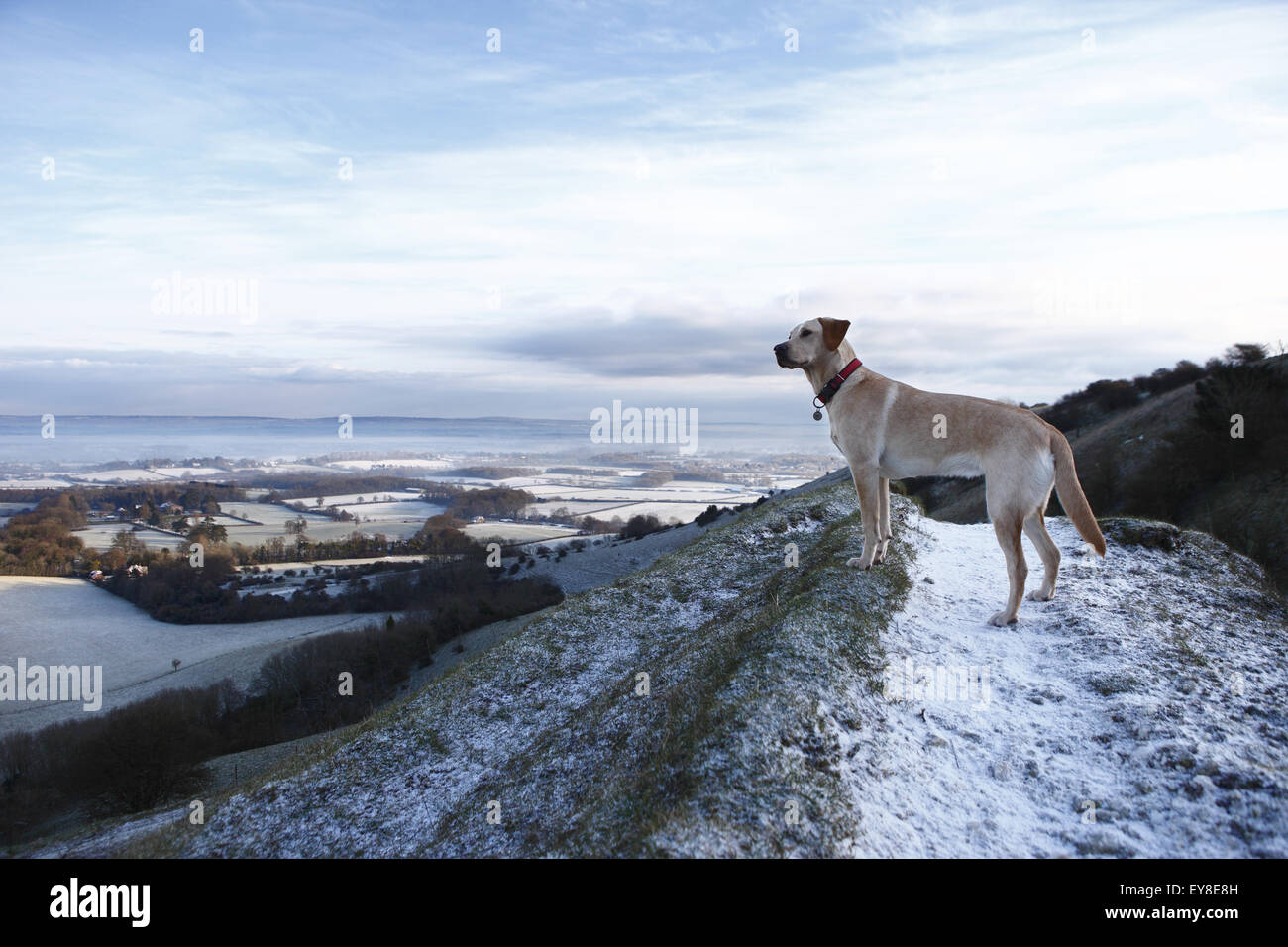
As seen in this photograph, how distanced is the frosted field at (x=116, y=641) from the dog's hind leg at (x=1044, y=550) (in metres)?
52.9

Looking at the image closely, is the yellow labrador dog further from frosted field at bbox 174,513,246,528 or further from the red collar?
frosted field at bbox 174,513,246,528

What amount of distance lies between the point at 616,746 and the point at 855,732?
3.13 metres

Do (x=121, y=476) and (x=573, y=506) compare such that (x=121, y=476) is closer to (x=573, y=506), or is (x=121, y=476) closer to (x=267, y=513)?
(x=267, y=513)

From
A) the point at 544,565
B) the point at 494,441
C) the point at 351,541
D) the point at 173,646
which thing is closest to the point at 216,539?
the point at 351,541

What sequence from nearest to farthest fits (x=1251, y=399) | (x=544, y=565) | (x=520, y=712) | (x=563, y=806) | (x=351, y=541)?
(x=563, y=806), (x=520, y=712), (x=1251, y=399), (x=544, y=565), (x=351, y=541)

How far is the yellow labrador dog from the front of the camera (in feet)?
27.9

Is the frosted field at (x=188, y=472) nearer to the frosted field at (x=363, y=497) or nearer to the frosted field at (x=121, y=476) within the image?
the frosted field at (x=121, y=476)

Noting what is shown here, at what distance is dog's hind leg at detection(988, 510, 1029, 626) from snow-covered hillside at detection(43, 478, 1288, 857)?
13.6 inches

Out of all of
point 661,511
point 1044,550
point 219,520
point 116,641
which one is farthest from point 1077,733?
point 219,520

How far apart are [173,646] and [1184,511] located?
82.4m

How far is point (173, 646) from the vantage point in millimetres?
64500

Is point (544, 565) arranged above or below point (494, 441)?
below
